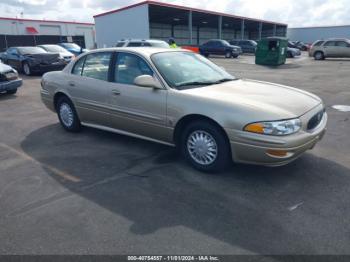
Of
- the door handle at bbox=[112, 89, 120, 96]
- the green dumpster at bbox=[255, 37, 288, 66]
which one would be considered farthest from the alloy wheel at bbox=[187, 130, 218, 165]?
the green dumpster at bbox=[255, 37, 288, 66]

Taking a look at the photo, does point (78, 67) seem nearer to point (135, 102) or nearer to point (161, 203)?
point (135, 102)

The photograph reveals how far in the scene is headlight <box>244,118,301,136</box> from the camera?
11.1 ft

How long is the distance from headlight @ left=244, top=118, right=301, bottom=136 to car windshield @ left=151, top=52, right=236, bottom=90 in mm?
1164

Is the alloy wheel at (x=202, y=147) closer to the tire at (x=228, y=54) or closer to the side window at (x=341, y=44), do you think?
the side window at (x=341, y=44)

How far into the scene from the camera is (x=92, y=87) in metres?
5.05

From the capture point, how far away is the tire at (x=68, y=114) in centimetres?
570

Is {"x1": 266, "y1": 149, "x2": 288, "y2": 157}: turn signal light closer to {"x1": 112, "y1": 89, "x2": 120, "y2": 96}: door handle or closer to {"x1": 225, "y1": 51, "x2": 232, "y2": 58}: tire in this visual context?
{"x1": 112, "y1": 89, "x2": 120, "y2": 96}: door handle

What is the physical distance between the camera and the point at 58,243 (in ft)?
8.90

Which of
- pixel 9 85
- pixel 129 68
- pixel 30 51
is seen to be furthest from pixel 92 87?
pixel 30 51

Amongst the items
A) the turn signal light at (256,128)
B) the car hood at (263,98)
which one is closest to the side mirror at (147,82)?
the car hood at (263,98)

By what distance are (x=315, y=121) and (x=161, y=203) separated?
2.20 m

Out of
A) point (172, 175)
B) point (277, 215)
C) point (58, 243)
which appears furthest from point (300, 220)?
point (58, 243)

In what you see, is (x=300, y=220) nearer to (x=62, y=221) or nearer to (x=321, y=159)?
(x=321, y=159)

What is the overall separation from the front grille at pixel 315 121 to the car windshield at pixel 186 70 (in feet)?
4.55
